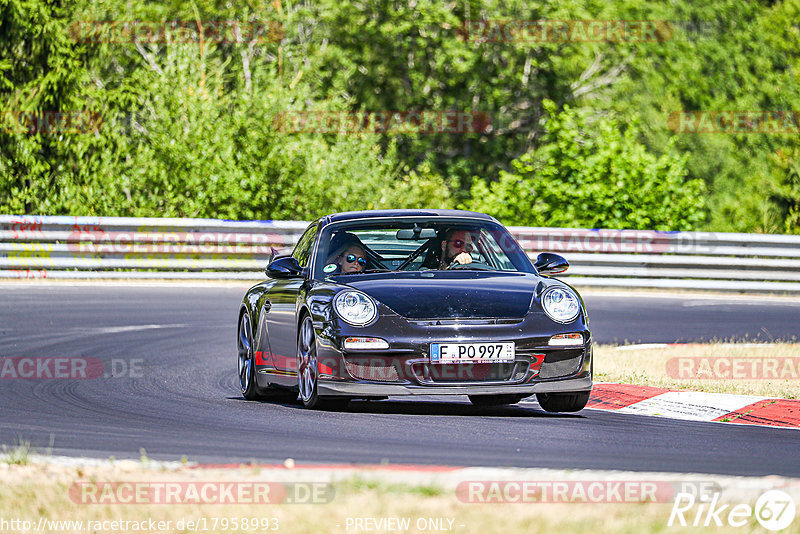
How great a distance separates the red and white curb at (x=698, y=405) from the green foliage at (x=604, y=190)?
1569 centimetres

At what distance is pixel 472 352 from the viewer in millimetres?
8039

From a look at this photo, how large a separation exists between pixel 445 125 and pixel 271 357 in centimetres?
3515

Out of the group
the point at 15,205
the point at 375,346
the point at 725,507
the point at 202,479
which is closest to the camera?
the point at 725,507

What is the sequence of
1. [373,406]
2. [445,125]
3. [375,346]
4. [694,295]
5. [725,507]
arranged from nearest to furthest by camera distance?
[725,507]
[375,346]
[373,406]
[694,295]
[445,125]

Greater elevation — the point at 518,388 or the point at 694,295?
the point at 518,388

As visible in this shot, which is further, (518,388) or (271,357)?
(271,357)

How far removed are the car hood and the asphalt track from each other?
0.67 m

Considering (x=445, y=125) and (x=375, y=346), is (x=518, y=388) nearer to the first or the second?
(x=375, y=346)

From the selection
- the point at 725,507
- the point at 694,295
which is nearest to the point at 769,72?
the point at 694,295

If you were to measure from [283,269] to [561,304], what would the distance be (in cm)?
199

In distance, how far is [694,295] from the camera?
21.3m

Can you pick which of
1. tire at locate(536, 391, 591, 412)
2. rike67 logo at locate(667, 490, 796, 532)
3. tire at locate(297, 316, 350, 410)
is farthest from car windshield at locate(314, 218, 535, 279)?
rike67 logo at locate(667, 490, 796, 532)

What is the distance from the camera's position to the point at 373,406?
9.11m

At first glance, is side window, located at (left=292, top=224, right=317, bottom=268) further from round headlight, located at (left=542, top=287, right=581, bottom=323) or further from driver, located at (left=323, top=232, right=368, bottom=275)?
round headlight, located at (left=542, top=287, right=581, bottom=323)
